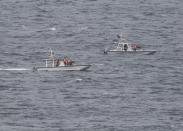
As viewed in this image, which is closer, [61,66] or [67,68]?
[61,66]

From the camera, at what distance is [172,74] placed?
7613 inches

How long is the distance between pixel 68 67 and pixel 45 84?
11.1m

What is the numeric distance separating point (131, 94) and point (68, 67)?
2018 cm

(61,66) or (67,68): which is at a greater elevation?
(61,66)

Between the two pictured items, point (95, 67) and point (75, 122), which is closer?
point (75, 122)

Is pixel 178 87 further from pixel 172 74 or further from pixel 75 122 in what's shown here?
pixel 75 122

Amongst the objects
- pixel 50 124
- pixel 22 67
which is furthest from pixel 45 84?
pixel 50 124

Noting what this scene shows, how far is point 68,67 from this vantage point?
194250 millimetres

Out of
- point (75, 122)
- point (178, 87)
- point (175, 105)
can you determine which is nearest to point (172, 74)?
point (178, 87)

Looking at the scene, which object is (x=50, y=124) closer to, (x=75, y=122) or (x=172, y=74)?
(x=75, y=122)

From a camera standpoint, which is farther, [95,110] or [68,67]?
[68,67]

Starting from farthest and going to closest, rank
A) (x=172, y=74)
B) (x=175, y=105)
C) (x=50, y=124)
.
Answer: (x=172, y=74) < (x=175, y=105) < (x=50, y=124)

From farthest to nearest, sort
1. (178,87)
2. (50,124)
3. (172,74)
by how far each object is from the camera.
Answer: (172,74) < (178,87) < (50,124)

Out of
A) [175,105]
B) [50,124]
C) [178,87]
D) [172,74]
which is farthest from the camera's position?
[172,74]
